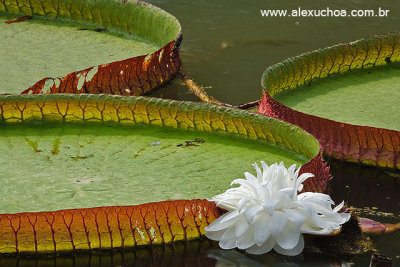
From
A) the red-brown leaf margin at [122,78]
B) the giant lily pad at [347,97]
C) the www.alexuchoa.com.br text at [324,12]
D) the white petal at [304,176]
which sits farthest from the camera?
the www.alexuchoa.com.br text at [324,12]

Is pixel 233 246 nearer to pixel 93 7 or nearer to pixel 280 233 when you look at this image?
pixel 280 233

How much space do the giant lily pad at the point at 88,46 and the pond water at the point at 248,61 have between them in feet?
0.59

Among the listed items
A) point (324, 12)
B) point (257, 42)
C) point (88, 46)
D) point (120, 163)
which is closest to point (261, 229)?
point (120, 163)

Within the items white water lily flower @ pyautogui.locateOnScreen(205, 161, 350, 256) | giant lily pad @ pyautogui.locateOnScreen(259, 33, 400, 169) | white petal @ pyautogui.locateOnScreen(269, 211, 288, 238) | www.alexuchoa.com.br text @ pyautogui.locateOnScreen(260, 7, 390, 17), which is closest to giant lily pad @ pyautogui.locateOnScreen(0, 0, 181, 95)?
giant lily pad @ pyautogui.locateOnScreen(259, 33, 400, 169)

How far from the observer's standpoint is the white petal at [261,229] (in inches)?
85.3

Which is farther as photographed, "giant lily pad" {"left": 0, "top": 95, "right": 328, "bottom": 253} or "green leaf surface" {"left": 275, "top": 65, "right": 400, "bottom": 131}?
"green leaf surface" {"left": 275, "top": 65, "right": 400, "bottom": 131}

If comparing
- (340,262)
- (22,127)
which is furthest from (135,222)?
(22,127)

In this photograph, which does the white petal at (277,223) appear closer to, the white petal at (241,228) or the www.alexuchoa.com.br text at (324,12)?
the white petal at (241,228)

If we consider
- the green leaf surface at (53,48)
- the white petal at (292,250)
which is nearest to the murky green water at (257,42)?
the green leaf surface at (53,48)

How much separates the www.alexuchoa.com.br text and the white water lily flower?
122 inches

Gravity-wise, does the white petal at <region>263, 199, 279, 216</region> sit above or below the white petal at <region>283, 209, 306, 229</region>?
above

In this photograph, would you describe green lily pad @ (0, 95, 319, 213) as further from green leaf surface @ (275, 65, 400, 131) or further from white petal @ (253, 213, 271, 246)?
green leaf surface @ (275, 65, 400, 131)

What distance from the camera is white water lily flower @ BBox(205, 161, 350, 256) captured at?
2.17 metres

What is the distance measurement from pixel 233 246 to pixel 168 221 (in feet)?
0.61
